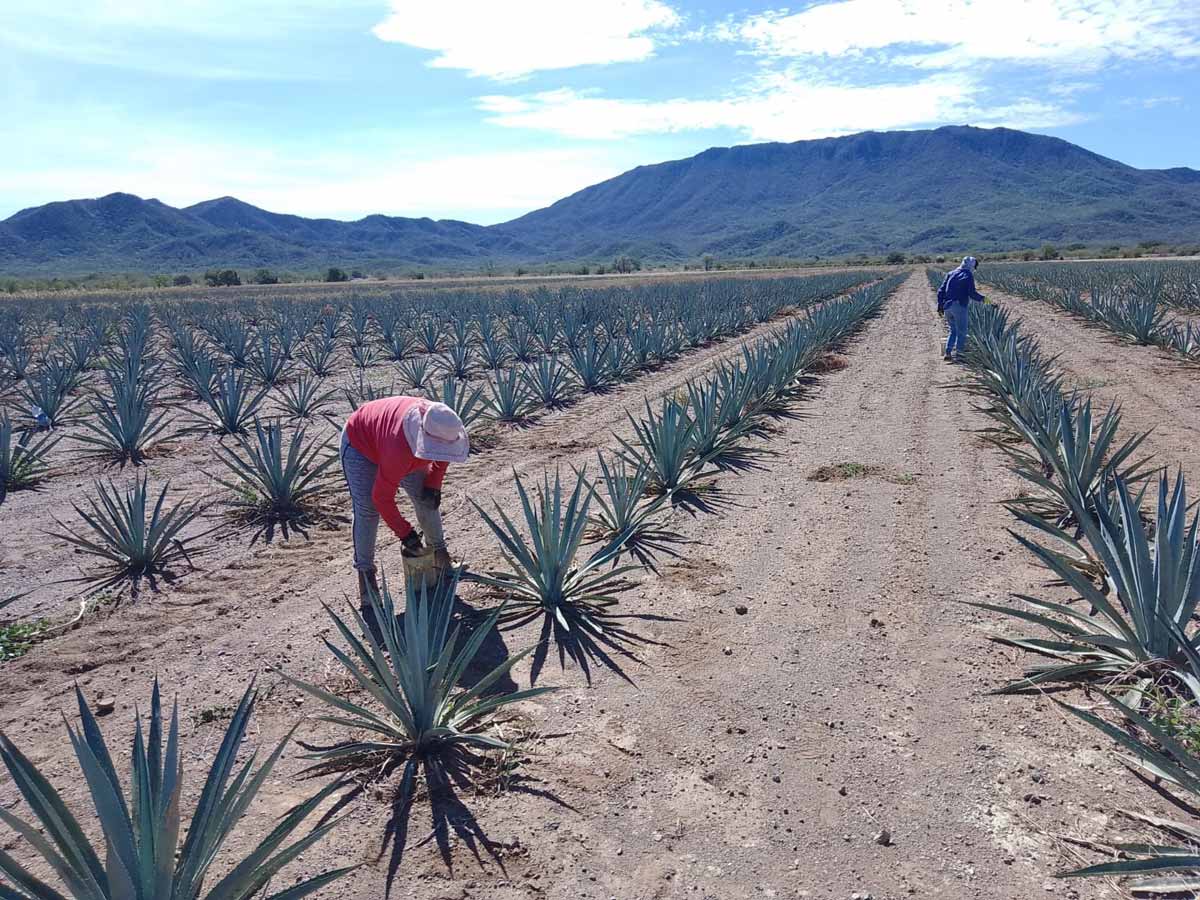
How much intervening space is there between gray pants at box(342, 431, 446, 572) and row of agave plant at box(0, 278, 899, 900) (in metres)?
0.33

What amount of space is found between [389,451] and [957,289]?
10354 millimetres

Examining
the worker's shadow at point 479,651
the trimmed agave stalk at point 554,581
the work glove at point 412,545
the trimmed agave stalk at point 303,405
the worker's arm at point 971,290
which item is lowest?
the worker's shadow at point 479,651

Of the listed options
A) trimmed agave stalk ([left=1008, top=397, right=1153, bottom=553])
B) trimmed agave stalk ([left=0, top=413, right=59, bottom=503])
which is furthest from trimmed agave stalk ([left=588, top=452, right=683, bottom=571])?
trimmed agave stalk ([left=0, top=413, right=59, bottom=503])

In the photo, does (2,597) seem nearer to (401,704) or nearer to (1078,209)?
(401,704)

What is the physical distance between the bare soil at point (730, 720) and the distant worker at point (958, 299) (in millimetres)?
6890

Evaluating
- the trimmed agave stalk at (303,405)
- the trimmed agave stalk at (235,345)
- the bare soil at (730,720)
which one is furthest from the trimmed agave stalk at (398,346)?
the bare soil at (730,720)

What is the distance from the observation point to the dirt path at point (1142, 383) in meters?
6.60

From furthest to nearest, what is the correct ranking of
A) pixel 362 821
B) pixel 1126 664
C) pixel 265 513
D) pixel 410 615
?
pixel 265 513 → pixel 1126 664 → pixel 410 615 → pixel 362 821

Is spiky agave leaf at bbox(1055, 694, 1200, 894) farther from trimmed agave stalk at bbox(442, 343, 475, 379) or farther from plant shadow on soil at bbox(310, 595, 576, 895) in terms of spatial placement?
trimmed agave stalk at bbox(442, 343, 475, 379)

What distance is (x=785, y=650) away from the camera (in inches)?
135

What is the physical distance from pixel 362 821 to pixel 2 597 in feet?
10.9

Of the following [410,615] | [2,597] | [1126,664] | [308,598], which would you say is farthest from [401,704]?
[2,597]

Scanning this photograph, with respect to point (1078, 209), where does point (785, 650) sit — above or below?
below

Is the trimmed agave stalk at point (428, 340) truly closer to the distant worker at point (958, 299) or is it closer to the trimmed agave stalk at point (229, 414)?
the trimmed agave stalk at point (229, 414)
